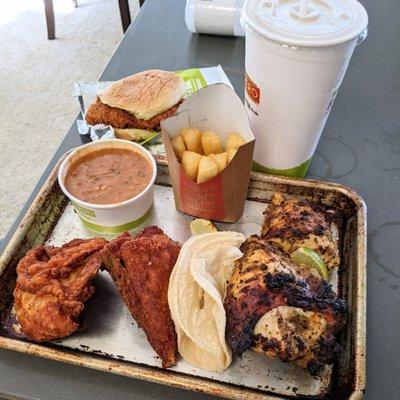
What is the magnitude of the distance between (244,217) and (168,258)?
36 cm

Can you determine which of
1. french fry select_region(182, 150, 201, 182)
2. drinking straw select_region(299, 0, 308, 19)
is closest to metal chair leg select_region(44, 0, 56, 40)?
french fry select_region(182, 150, 201, 182)

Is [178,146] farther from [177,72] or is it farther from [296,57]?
[177,72]

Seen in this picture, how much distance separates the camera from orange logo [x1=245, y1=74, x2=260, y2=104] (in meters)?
1.18

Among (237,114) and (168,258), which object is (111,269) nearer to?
(168,258)

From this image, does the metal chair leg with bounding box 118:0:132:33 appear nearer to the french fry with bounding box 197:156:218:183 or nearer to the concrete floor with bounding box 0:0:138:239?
the concrete floor with bounding box 0:0:138:239

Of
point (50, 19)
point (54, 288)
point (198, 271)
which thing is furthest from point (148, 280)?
point (50, 19)

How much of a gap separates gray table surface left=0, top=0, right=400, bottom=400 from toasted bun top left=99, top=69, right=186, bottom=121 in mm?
198

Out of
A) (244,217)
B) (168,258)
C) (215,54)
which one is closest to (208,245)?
(168,258)

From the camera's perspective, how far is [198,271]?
3.49 feet

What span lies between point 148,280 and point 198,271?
0.39ft

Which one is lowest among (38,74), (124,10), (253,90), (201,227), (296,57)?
(38,74)

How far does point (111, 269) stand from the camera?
1082 millimetres

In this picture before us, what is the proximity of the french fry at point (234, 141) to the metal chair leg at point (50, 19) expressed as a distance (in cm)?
288

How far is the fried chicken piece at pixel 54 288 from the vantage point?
1.01 metres
